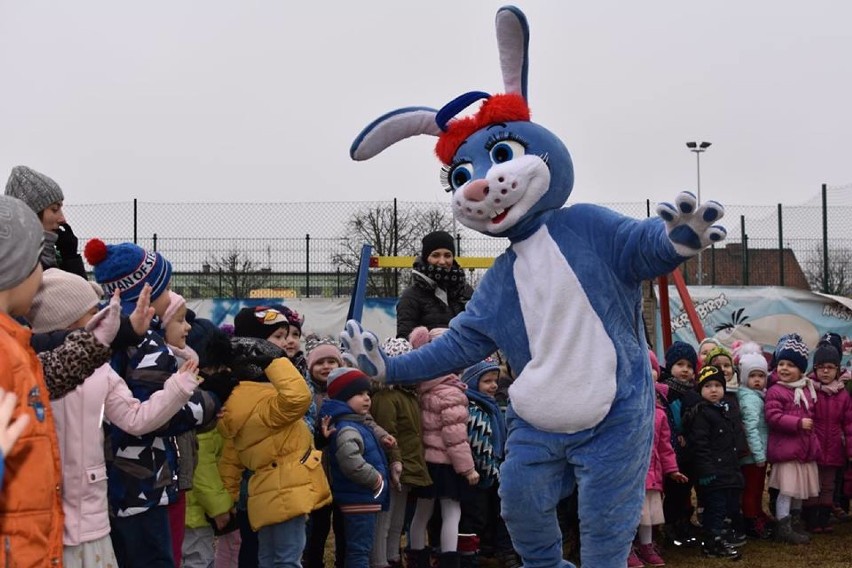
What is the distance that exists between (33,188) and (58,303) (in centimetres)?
98

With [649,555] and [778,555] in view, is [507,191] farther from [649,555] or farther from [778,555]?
[778,555]

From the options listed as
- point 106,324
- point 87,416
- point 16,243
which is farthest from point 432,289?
point 16,243

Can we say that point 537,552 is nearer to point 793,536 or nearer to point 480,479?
point 480,479

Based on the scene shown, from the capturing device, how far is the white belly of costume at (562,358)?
3.90 m

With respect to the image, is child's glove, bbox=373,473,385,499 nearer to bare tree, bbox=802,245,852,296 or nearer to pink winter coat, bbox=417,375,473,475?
pink winter coat, bbox=417,375,473,475

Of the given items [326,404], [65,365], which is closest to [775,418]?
[326,404]

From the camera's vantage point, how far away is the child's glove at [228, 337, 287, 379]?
5.11 meters

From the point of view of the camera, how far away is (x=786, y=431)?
25.3 feet

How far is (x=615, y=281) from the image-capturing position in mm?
4035

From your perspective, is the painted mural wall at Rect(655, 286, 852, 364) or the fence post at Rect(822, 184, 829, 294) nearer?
the painted mural wall at Rect(655, 286, 852, 364)

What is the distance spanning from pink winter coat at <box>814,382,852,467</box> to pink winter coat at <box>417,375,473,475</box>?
3120 mm

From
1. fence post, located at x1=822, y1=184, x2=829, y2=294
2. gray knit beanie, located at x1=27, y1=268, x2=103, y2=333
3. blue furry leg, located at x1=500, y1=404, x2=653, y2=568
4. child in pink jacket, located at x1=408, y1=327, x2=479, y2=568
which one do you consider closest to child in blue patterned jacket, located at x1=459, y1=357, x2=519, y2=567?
child in pink jacket, located at x1=408, y1=327, x2=479, y2=568

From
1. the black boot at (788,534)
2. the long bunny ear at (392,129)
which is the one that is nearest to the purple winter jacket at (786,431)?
the black boot at (788,534)

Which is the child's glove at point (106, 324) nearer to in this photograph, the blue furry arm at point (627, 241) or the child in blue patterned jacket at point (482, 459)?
the blue furry arm at point (627, 241)
